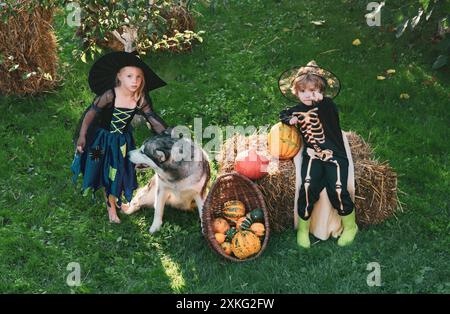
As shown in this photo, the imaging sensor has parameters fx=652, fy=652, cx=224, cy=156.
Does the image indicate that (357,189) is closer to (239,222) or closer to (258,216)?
(258,216)

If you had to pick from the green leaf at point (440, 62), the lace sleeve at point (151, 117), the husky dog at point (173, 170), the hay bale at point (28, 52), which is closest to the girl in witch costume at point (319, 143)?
the husky dog at point (173, 170)

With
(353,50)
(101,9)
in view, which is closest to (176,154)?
(101,9)

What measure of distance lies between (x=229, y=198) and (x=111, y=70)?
1.53m

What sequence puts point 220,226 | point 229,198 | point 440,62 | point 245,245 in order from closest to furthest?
1. point 245,245
2. point 220,226
3. point 229,198
4. point 440,62

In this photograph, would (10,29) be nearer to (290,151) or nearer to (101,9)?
(101,9)

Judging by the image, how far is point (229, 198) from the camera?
584 centimetres

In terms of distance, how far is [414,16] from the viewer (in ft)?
23.1

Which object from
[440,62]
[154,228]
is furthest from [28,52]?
[440,62]

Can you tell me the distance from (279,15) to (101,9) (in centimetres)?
356

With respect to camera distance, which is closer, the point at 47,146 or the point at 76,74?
the point at 47,146

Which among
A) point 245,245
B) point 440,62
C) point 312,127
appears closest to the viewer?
point 245,245

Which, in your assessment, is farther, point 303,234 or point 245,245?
point 303,234

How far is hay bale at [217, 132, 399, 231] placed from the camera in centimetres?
574

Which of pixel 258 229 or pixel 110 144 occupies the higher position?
pixel 110 144
